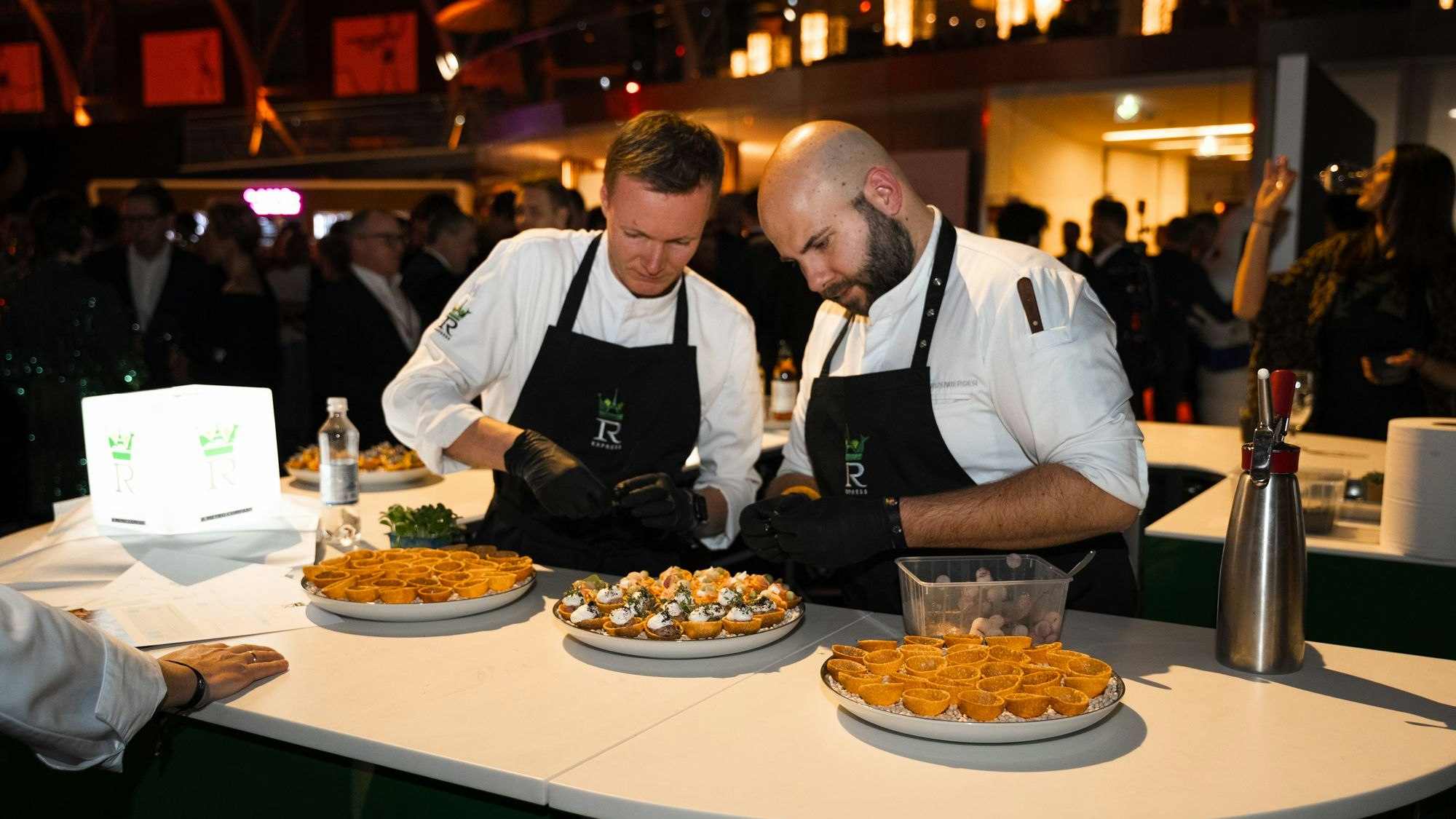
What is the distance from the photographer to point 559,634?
1659 millimetres

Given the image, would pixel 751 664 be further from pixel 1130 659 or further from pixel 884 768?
pixel 1130 659

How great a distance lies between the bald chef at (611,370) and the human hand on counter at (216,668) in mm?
663

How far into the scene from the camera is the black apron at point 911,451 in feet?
6.09

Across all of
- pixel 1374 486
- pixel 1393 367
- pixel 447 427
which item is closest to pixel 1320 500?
pixel 1374 486

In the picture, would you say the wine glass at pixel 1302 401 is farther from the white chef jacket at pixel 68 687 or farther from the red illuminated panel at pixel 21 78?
the red illuminated panel at pixel 21 78

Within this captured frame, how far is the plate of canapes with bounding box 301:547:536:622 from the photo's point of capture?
168 cm

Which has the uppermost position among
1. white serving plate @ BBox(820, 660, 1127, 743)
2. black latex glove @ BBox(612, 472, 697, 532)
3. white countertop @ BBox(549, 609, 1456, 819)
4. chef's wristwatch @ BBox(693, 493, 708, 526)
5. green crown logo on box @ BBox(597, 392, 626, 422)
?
green crown logo on box @ BBox(597, 392, 626, 422)

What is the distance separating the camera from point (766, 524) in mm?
1716

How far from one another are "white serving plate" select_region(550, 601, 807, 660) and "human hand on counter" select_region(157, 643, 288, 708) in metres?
0.39

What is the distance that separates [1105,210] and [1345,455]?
92.2 inches

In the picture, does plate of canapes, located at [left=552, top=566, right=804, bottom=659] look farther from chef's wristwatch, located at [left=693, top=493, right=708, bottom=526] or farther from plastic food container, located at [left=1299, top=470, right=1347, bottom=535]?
plastic food container, located at [left=1299, top=470, right=1347, bottom=535]

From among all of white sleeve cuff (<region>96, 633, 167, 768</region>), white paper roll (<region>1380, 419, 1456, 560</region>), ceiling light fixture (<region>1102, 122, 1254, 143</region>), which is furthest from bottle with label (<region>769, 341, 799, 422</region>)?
ceiling light fixture (<region>1102, 122, 1254, 143</region>)

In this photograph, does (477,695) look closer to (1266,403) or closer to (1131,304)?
(1266,403)

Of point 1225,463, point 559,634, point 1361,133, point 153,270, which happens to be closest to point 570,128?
point 153,270
